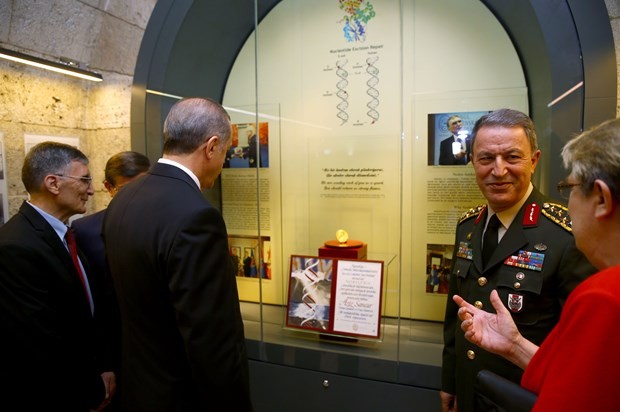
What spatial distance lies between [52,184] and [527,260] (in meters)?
2.19

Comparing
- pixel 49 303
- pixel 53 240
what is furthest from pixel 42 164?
pixel 49 303

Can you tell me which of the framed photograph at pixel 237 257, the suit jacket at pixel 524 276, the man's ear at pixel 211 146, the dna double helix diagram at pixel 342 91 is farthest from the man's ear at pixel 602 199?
the framed photograph at pixel 237 257

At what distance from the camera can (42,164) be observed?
6.31 feet

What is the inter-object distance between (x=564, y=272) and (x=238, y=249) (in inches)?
81.9

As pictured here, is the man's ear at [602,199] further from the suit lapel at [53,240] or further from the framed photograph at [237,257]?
the framed photograph at [237,257]

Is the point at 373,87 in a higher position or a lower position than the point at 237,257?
higher

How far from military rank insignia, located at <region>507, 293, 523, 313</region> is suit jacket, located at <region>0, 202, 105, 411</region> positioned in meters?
1.93

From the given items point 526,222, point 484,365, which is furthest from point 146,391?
point 526,222

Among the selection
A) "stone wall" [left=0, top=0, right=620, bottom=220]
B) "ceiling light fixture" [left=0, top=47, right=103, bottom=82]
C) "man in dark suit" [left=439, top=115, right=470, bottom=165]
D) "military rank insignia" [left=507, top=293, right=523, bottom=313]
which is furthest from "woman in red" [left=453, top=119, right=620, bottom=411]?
"stone wall" [left=0, top=0, right=620, bottom=220]

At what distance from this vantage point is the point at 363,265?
233 cm

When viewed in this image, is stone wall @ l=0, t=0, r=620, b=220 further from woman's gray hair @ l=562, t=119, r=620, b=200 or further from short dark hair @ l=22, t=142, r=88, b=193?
woman's gray hair @ l=562, t=119, r=620, b=200

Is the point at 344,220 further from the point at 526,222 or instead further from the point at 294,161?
the point at 526,222

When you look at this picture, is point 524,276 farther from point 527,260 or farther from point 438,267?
point 438,267

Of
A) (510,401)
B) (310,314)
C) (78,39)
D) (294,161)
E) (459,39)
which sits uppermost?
(78,39)
